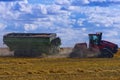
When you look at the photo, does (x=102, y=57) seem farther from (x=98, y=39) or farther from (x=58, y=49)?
(x=58, y=49)

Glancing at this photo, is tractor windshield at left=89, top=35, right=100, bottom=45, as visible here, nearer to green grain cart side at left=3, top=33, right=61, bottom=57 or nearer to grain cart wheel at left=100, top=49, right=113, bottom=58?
grain cart wheel at left=100, top=49, right=113, bottom=58

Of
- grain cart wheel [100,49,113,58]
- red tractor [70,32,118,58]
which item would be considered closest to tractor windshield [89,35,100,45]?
red tractor [70,32,118,58]

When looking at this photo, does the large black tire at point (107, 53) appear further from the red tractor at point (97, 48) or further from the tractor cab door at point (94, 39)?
the tractor cab door at point (94, 39)

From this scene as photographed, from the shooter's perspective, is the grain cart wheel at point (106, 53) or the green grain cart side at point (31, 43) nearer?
the grain cart wheel at point (106, 53)

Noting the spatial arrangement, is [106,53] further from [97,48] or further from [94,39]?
[94,39]

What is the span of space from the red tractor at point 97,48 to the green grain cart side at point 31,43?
3710 millimetres

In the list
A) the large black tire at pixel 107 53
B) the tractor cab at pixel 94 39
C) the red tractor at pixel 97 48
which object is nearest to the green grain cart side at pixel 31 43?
the red tractor at pixel 97 48

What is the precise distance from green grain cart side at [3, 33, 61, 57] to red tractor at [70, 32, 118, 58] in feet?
12.2

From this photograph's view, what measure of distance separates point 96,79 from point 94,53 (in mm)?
28860

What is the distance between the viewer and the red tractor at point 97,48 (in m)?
58.7

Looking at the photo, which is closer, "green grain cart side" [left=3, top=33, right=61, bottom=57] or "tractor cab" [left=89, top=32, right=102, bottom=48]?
"tractor cab" [left=89, top=32, right=102, bottom=48]

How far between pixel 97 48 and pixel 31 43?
345 inches

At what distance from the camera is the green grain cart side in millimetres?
60875

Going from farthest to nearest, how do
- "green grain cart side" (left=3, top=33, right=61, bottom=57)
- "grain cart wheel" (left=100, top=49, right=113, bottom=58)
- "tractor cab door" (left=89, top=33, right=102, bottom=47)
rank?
"green grain cart side" (left=3, top=33, right=61, bottom=57) < "grain cart wheel" (left=100, top=49, right=113, bottom=58) < "tractor cab door" (left=89, top=33, right=102, bottom=47)
